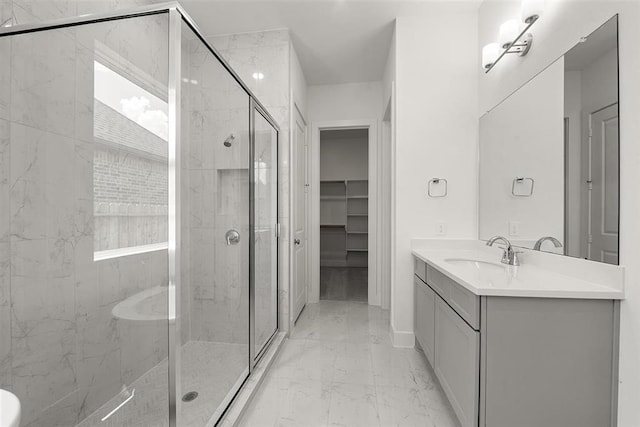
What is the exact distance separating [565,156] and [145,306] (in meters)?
2.20

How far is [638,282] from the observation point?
107 centimetres

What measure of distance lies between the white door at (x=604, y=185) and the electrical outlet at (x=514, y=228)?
55cm

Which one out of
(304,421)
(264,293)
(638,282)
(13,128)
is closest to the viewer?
(638,282)

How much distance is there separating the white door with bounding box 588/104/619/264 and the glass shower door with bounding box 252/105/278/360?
1.84m

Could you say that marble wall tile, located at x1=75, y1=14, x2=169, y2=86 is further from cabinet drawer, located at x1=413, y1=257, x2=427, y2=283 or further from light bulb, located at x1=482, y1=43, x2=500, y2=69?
light bulb, located at x1=482, y1=43, x2=500, y2=69

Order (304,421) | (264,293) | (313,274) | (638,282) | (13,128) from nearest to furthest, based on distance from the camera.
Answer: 1. (638,282)
2. (13,128)
3. (304,421)
4. (264,293)
5. (313,274)

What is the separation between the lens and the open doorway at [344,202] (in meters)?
5.71

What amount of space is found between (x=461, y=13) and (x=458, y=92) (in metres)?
0.65

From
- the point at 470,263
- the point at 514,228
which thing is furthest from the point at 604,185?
the point at 470,263

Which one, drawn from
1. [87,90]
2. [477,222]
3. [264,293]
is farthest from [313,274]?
[87,90]

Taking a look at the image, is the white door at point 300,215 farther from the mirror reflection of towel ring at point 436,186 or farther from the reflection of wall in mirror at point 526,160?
the reflection of wall in mirror at point 526,160

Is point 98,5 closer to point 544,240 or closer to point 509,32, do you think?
point 509,32

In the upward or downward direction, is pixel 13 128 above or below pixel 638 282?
above

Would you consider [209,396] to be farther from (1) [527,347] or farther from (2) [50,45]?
(2) [50,45]
